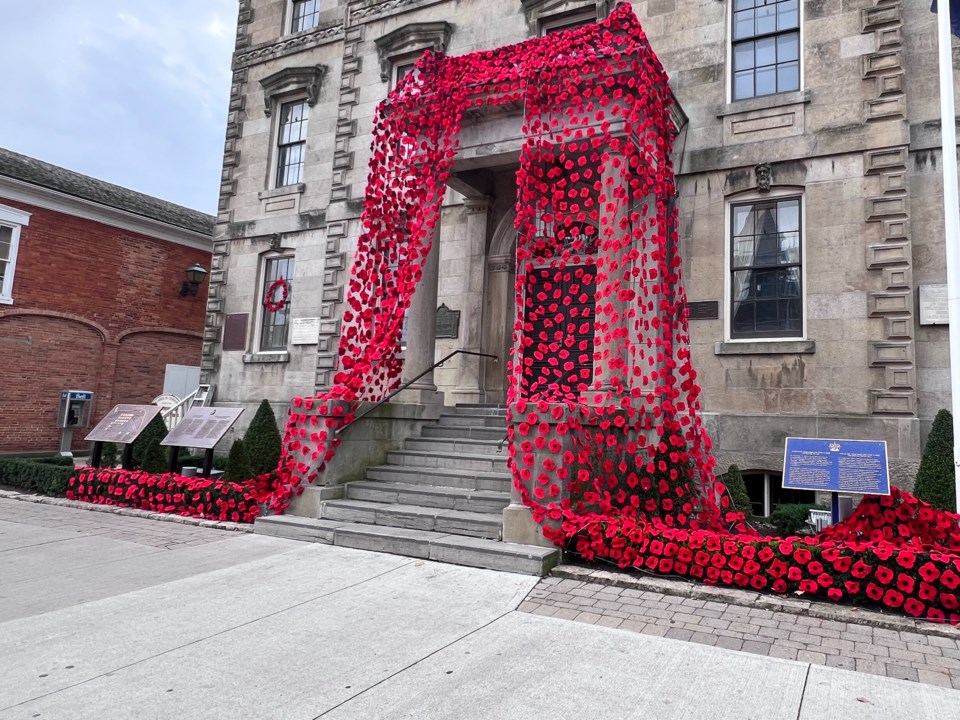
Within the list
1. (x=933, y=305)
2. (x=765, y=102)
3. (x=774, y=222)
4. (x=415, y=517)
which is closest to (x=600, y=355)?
(x=415, y=517)

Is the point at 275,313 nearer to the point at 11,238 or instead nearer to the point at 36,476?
the point at 36,476

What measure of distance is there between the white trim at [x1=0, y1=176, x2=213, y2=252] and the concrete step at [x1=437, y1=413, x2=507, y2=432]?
1379 centimetres

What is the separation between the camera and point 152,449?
1098 centimetres

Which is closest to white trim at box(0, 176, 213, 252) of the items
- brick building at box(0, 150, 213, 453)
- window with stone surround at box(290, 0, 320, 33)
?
brick building at box(0, 150, 213, 453)

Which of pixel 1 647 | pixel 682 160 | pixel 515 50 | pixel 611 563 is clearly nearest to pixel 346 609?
pixel 1 647

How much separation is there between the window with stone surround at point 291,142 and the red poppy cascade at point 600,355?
537 centimetres

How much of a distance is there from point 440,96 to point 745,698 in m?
8.70

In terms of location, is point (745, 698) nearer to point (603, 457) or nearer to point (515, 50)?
point (603, 457)

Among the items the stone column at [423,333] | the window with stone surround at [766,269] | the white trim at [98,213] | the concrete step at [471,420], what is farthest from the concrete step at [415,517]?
the white trim at [98,213]

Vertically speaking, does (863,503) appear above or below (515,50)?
below

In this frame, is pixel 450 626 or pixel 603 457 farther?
pixel 603 457

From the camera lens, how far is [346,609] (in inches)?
203

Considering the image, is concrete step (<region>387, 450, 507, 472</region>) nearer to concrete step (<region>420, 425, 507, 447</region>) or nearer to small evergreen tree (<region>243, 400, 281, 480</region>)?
concrete step (<region>420, 425, 507, 447</region>)

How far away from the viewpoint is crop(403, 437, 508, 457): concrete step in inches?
356
